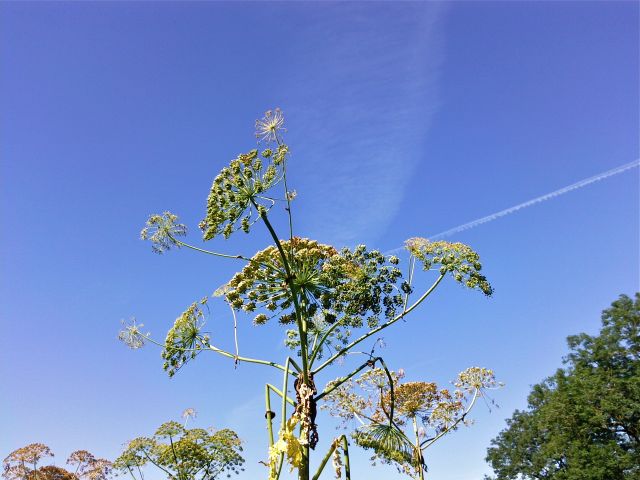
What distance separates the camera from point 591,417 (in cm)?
3756

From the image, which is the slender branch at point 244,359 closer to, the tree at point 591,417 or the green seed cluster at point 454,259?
the green seed cluster at point 454,259

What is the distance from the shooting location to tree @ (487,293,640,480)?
36344 millimetres

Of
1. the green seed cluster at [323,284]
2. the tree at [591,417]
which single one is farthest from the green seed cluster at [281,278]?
the tree at [591,417]

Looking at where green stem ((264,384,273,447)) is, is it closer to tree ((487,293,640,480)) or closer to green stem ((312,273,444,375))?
green stem ((312,273,444,375))

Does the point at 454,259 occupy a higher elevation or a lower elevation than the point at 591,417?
lower

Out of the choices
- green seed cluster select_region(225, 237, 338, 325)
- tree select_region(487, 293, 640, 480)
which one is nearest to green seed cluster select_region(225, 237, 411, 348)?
green seed cluster select_region(225, 237, 338, 325)

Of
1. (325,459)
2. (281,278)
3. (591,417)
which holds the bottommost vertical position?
(325,459)

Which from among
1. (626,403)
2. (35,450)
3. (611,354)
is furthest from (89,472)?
(611,354)

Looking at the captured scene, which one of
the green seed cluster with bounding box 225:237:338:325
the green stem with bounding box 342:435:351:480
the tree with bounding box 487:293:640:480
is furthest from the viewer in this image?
the tree with bounding box 487:293:640:480

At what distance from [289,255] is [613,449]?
131ft

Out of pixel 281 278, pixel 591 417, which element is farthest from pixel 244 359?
pixel 591 417

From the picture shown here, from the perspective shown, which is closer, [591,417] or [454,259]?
[454,259]

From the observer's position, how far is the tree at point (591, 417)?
36.3 m

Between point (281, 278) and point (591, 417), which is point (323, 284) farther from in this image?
point (591, 417)
